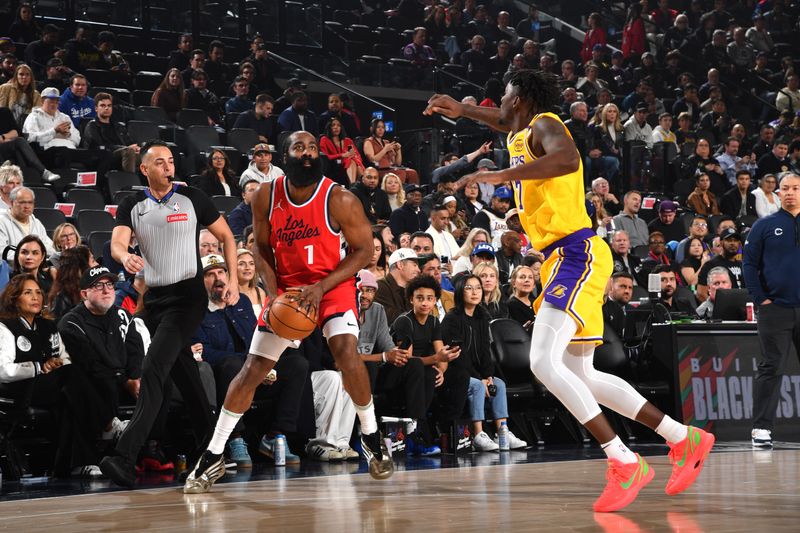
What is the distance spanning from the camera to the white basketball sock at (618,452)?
5.15 m

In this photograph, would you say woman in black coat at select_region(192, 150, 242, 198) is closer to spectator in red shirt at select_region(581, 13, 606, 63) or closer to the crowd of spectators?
the crowd of spectators

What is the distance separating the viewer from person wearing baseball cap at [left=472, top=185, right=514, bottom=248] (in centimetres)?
1284

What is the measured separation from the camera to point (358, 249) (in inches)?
239

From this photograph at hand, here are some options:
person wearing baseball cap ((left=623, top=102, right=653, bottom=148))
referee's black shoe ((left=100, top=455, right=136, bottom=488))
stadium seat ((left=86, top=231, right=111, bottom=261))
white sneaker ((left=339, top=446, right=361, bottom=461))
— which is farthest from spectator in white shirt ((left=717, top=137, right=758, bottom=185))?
referee's black shoe ((left=100, top=455, right=136, bottom=488))

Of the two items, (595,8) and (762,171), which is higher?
(595,8)

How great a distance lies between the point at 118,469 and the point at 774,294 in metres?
5.32

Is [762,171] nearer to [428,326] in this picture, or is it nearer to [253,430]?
[428,326]

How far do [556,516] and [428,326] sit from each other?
4316mm

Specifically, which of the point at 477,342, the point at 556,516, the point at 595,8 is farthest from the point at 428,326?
the point at 595,8

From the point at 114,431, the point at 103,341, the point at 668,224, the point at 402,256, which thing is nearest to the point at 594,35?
the point at 668,224

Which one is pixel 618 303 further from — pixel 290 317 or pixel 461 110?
pixel 290 317

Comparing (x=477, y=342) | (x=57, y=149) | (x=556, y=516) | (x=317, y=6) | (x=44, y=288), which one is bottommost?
(x=556, y=516)

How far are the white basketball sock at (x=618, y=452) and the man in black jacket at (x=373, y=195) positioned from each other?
316 inches

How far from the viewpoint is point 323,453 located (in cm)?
829
